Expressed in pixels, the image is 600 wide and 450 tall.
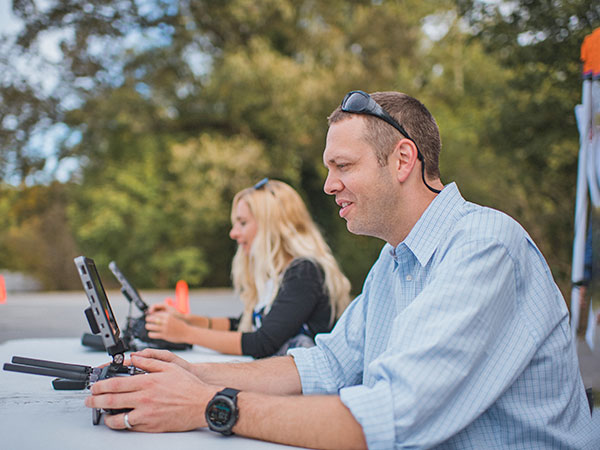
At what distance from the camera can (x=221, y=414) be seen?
1304 mm

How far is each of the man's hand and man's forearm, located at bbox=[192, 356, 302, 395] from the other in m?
0.36

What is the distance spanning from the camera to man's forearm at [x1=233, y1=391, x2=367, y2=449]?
1.21m

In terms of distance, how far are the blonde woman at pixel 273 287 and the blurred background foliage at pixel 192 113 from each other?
862cm

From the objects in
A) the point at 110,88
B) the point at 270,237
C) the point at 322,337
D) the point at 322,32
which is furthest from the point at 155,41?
the point at 322,337

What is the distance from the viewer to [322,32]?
14797mm

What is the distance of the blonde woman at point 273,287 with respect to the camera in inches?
104

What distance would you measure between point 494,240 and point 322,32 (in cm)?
1435

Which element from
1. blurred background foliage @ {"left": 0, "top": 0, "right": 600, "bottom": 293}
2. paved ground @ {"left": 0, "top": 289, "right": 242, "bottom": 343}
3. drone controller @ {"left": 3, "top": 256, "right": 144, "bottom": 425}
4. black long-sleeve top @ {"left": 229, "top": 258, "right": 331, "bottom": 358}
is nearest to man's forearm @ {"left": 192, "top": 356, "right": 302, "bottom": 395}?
drone controller @ {"left": 3, "top": 256, "right": 144, "bottom": 425}

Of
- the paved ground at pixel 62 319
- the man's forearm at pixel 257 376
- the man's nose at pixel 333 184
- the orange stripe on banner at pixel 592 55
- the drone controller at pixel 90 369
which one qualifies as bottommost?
the paved ground at pixel 62 319

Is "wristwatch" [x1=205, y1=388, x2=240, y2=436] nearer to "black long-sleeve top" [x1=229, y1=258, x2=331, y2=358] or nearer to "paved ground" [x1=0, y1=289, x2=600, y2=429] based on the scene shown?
"black long-sleeve top" [x1=229, y1=258, x2=331, y2=358]

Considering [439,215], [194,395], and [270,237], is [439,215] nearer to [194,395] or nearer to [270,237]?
[194,395]

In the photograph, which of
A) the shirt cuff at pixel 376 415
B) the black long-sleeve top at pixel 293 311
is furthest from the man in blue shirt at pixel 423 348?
the black long-sleeve top at pixel 293 311

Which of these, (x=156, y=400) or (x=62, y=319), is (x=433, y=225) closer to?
(x=156, y=400)

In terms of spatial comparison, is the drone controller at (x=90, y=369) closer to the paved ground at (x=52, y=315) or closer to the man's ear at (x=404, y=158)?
the man's ear at (x=404, y=158)
